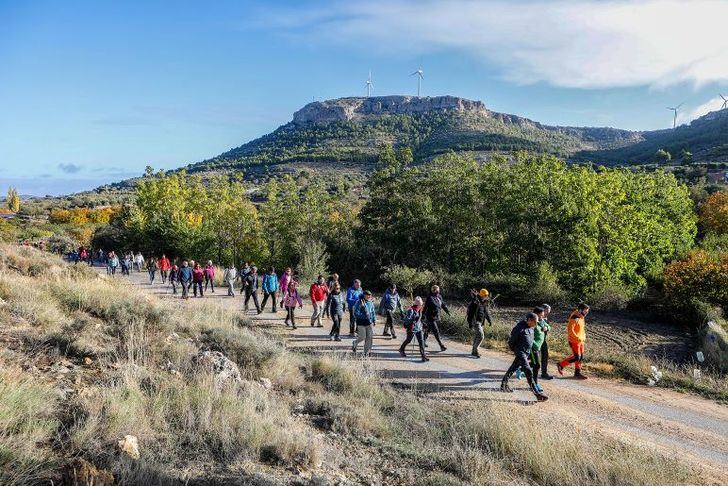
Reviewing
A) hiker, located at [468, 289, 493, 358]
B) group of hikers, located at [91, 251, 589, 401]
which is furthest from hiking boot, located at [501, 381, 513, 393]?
hiker, located at [468, 289, 493, 358]

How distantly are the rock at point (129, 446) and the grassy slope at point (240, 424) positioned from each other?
0.08m

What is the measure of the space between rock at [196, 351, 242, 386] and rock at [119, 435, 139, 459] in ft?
7.23

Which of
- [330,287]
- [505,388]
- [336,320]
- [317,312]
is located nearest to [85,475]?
[505,388]

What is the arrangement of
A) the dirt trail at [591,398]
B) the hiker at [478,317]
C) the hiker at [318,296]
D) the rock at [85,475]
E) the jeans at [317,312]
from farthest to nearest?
the jeans at [317,312]
the hiker at [318,296]
the hiker at [478,317]
the dirt trail at [591,398]
the rock at [85,475]

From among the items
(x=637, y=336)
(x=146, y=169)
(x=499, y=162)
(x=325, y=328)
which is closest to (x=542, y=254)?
(x=499, y=162)

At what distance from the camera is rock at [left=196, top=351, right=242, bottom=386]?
7957mm

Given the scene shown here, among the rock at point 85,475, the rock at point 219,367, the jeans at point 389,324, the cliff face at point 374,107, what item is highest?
the cliff face at point 374,107

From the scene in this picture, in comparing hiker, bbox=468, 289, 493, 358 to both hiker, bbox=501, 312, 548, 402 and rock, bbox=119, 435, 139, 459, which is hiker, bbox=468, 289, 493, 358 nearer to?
hiker, bbox=501, 312, 548, 402

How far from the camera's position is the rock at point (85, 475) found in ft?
14.5

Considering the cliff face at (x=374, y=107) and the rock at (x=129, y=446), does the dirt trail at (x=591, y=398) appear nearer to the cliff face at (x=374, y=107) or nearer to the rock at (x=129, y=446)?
the rock at (x=129, y=446)

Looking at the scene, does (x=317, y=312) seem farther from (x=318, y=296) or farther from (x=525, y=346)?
(x=525, y=346)

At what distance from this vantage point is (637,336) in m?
17.7

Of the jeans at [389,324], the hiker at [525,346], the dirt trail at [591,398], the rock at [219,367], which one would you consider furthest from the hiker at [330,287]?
the hiker at [525,346]

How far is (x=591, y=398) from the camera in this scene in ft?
34.3
